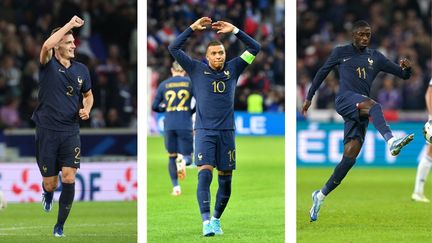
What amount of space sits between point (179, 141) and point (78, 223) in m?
2.07

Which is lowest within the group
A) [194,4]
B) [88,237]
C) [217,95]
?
[88,237]

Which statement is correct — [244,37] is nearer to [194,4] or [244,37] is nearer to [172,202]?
[172,202]

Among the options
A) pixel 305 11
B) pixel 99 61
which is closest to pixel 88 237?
pixel 99 61

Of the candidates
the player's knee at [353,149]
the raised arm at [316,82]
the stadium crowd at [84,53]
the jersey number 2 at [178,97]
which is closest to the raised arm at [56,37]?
the raised arm at [316,82]

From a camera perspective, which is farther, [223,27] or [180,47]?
[180,47]

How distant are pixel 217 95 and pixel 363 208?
318 centimetres

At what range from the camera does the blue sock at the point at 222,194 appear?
9.12m

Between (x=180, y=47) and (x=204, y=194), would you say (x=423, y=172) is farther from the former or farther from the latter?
(x=180, y=47)

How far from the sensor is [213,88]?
29.6ft

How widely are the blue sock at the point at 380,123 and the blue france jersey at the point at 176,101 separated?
3581mm

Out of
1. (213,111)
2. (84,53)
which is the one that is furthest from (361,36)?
(84,53)

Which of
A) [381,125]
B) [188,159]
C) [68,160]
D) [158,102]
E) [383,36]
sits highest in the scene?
[383,36]

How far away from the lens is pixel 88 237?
963 centimetres

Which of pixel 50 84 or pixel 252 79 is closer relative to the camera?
pixel 50 84
